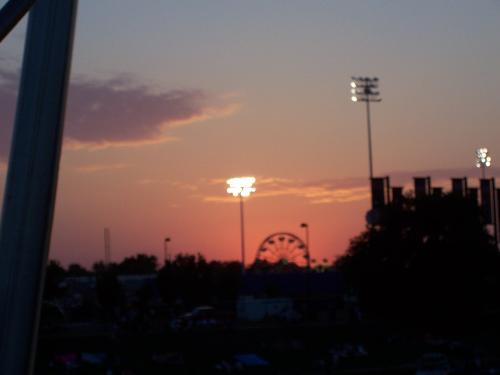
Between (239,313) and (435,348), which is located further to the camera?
(239,313)

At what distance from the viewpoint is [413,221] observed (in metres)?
35.4

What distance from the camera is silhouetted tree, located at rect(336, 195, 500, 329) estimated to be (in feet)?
113

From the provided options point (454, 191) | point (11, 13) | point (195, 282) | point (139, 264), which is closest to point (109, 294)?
point (195, 282)

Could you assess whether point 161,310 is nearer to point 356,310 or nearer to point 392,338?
point 356,310

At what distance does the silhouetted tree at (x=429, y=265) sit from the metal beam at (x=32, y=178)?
30748mm

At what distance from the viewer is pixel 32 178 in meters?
4.39

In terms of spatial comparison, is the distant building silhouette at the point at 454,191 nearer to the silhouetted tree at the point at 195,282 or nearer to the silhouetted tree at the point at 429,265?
the silhouetted tree at the point at 429,265

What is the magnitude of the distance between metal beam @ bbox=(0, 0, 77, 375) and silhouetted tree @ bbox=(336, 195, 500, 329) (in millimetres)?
30748

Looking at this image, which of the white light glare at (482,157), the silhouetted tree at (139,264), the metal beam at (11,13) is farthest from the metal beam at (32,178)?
the silhouetted tree at (139,264)

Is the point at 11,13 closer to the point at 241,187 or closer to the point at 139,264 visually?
the point at 241,187

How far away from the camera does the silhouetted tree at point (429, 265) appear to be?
34.4 m

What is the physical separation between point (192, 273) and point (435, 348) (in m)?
40.4

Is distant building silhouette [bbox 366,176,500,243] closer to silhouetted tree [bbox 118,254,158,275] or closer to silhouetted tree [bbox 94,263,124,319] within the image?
silhouetted tree [bbox 94,263,124,319]

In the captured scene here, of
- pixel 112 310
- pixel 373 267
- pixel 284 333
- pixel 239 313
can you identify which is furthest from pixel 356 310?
pixel 112 310
